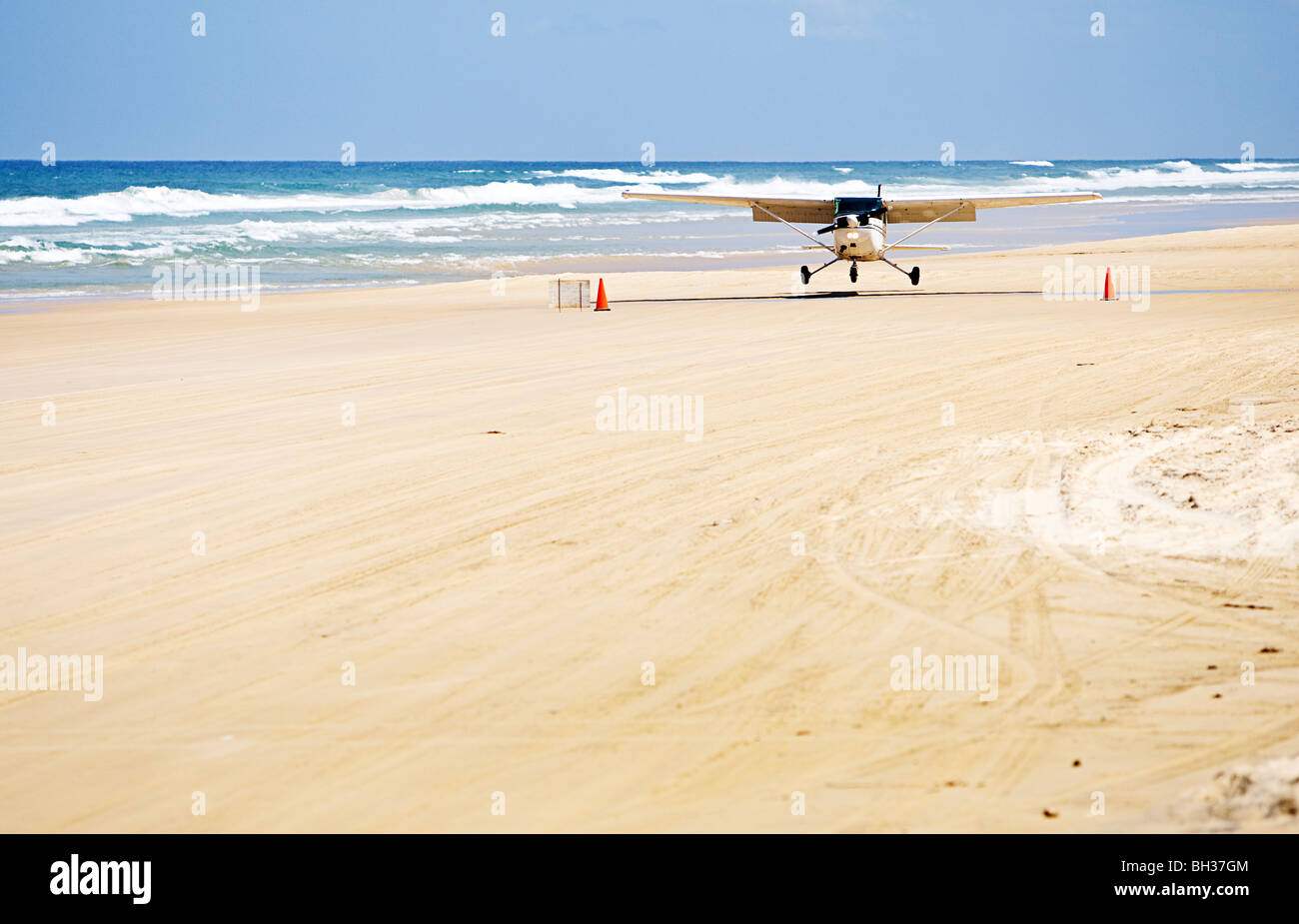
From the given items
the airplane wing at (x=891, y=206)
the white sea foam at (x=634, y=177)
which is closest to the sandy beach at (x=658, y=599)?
the airplane wing at (x=891, y=206)

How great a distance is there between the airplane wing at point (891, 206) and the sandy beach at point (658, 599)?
12.8 meters

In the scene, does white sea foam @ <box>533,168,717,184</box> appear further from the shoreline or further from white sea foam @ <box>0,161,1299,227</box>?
the shoreline

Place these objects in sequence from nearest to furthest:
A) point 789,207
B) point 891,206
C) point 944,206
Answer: point 891,206 → point 944,206 → point 789,207

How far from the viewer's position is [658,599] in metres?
5.70

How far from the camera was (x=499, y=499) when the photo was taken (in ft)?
24.8

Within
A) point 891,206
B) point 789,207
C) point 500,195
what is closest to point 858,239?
point 891,206

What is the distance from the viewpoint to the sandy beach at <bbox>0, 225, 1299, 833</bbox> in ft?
12.8

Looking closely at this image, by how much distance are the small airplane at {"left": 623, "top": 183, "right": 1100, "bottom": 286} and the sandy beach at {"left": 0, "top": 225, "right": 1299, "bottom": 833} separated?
1144cm

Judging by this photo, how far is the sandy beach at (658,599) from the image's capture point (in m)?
3.91

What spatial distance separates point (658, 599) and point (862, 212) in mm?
19289

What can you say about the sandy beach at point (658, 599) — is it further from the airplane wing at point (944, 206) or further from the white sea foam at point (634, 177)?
the white sea foam at point (634, 177)

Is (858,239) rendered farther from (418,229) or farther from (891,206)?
(418,229)

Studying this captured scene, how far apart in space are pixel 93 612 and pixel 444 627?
1660mm
